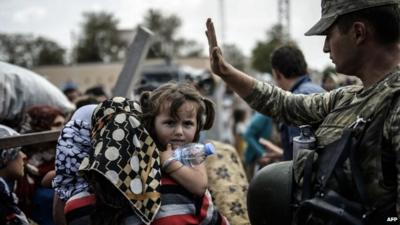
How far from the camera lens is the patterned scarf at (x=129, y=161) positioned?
174cm

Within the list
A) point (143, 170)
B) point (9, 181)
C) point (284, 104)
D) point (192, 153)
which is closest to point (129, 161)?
point (143, 170)

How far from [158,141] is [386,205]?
3.22ft

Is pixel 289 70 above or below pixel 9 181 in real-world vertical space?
above

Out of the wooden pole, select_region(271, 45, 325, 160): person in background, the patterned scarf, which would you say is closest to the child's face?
the patterned scarf

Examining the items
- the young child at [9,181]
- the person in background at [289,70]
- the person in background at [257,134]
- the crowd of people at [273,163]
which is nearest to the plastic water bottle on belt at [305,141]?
the crowd of people at [273,163]

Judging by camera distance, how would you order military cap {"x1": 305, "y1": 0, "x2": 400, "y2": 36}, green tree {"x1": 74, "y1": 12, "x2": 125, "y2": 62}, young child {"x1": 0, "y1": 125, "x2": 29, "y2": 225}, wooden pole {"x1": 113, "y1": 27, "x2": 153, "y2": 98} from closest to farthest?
1. military cap {"x1": 305, "y1": 0, "x2": 400, "y2": 36}
2. young child {"x1": 0, "y1": 125, "x2": 29, "y2": 225}
3. wooden pole {"x1": 113, "y1": 27, "x2": 153, "y2": 98}
4. green tree {"x1": 74, "y1": 12, "x2": 125, "y2": 62}

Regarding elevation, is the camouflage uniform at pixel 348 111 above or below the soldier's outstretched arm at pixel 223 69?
below

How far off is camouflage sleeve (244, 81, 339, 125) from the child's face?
365 mm

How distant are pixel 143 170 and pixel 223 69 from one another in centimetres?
67

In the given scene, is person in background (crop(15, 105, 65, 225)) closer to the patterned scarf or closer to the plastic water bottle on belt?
the patterned scarf

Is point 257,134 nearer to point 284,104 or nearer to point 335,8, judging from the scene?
point 284,104

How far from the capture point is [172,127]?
2.01 metres

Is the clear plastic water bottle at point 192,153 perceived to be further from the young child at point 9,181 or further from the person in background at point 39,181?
the person in background at point 39,181

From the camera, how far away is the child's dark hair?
200 cm
